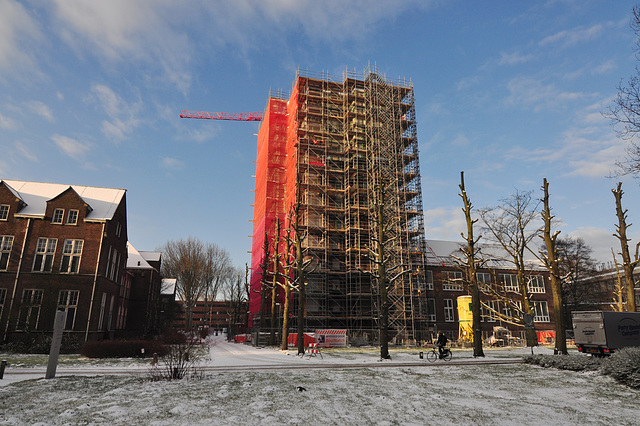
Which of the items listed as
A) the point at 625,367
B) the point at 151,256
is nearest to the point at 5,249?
the point at 151,256

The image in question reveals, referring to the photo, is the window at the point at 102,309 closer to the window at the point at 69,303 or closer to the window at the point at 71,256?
the window at the point at 69,303

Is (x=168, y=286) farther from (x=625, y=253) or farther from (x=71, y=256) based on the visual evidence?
(x=625, y=253)

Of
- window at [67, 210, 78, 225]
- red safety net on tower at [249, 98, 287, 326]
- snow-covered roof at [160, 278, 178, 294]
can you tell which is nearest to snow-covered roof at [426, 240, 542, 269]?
red safety net on tower at [249, 98, 287, 326]

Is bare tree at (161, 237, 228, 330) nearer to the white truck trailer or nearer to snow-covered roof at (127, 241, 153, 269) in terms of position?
snow-covered roof at (127, 241, 153, 269)

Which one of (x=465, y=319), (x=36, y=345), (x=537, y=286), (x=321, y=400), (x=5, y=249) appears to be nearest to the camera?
(x=321, y=400)

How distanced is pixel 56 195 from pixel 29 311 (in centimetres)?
972

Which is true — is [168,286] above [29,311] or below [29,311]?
above

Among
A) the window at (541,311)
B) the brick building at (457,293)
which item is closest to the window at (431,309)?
the brick building at (457,293)

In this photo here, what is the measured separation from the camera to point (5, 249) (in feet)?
98.7

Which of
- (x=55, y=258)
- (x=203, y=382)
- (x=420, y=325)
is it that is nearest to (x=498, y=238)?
(x=420, y=325)

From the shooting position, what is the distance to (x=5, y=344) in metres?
26.4

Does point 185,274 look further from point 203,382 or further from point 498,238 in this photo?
point 203,382

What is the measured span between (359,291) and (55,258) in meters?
30.1

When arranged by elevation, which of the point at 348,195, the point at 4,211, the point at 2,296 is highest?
the point at 348,195
